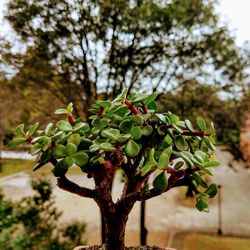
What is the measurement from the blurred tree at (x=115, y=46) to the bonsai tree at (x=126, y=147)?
3440 millimetres

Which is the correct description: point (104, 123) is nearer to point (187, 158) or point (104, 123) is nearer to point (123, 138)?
point (123, 138)

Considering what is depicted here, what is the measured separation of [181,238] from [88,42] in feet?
13.3

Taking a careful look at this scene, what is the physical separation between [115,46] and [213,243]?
3.95 m

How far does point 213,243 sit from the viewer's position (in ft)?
21.3

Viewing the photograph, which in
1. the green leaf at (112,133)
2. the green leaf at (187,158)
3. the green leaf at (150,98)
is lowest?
the green leaf at (187,158)

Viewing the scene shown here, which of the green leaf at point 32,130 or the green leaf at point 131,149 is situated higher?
the green leaf at point 32,130

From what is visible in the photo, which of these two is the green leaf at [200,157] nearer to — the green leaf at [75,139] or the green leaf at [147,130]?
the green leaf at [147,130]

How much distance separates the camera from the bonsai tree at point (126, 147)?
0.84 m

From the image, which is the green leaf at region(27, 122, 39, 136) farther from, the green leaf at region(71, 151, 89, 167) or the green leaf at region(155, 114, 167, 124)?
the green leaf at region(155, 114, 167, 124)

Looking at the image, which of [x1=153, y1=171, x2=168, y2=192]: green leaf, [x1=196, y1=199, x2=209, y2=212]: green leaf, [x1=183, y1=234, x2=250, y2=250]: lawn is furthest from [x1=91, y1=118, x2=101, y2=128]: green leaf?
[x1=183, y1=234, x2=250, y2=250]: lawn

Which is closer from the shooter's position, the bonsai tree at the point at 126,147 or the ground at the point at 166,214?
the bonsai tree at the point at 126,147

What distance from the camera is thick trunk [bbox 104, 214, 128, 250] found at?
1.02 metres

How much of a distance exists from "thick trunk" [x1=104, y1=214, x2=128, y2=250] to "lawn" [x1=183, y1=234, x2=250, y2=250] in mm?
5446

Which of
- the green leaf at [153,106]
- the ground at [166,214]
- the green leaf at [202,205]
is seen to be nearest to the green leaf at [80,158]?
the green leaf at [153,106]
